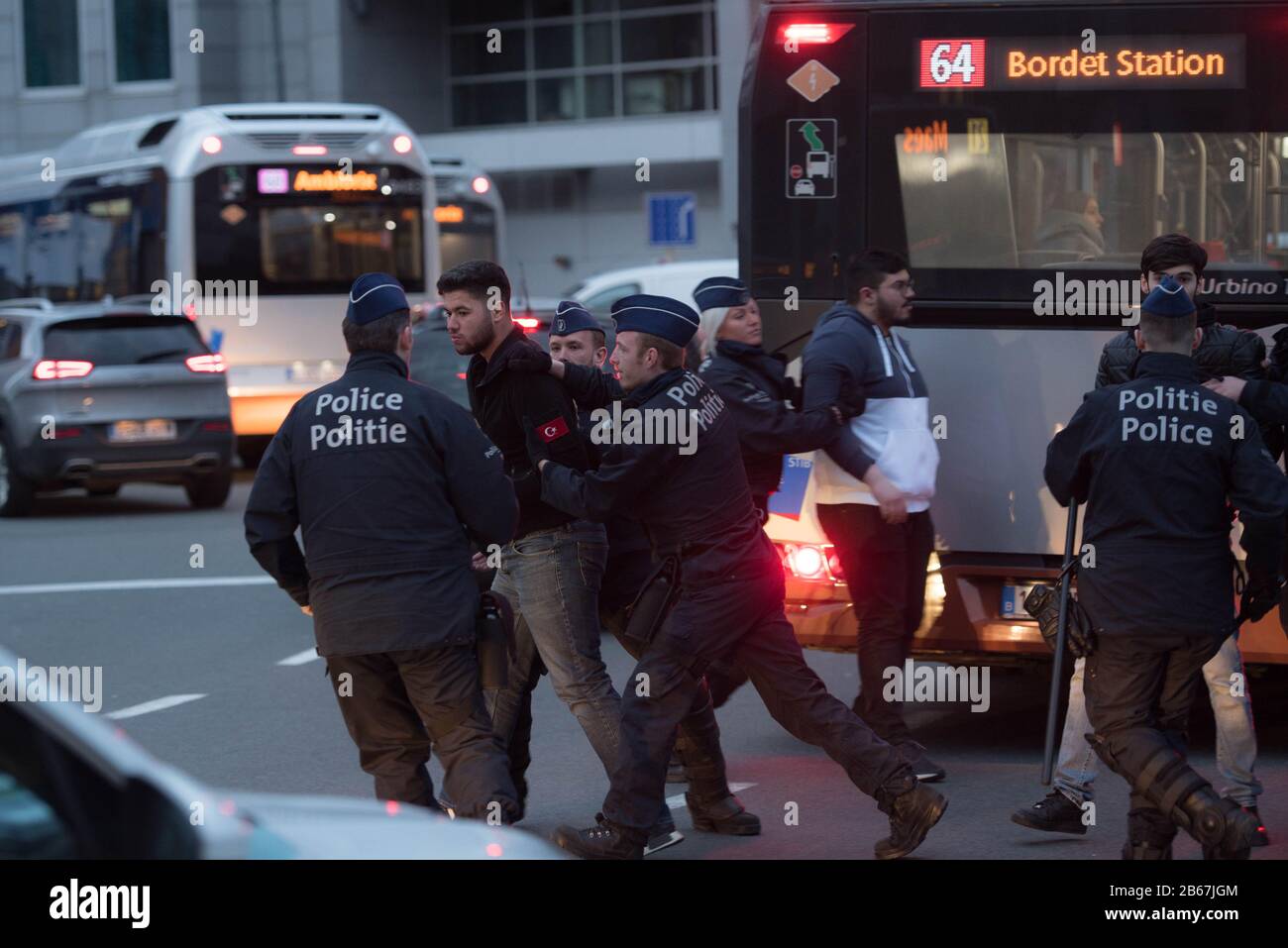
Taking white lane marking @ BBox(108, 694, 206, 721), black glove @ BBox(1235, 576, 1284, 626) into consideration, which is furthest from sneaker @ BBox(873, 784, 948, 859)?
white lane marking @ BBox(108, 694, 206, 721)

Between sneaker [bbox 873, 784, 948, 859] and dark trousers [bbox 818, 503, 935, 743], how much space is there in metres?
1.20

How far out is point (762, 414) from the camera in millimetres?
6887

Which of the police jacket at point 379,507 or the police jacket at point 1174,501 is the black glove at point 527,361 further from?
the police jacket at point 1174,501

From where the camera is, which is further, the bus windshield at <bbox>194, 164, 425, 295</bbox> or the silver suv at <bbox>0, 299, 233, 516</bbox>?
the bus windshield at <bbox>194, 164, 425, 295</bbox>

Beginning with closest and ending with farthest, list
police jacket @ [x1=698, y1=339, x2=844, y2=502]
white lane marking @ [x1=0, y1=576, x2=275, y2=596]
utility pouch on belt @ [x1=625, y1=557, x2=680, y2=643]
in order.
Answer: utility pouch on belt @ [x1=625, y1=557, x2=680, y2=643]
police jacket @ [x1=698, y1=339, x2=844, y2=502]
white lane marking @ [x1=0, y1=576, x2=275, y2=596]

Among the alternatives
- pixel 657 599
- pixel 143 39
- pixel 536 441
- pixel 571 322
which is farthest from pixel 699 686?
pixel 143 39

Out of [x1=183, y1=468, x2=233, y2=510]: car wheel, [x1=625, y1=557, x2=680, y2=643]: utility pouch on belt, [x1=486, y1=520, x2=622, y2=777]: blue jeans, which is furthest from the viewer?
[x1=183, y1=468, x2=233, y2=510]: car wheel

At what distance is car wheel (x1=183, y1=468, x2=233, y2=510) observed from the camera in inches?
687

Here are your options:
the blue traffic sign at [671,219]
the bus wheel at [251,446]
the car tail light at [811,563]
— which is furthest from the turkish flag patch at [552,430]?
the blue traffic sign at [671,219]

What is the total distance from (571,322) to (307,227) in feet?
46.9

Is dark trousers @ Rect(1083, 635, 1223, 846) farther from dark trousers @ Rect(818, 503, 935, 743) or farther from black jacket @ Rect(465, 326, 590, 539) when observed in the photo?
black jacket @ Rect(465, 326, 590, 539)

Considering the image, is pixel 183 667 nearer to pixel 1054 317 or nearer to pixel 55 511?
pixel 1054 317

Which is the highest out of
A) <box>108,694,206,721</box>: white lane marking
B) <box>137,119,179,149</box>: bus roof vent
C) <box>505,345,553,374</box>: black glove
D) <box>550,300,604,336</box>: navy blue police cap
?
<box>137,119,179,149</box>: bus roof vent

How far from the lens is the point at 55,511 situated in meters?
17.8
